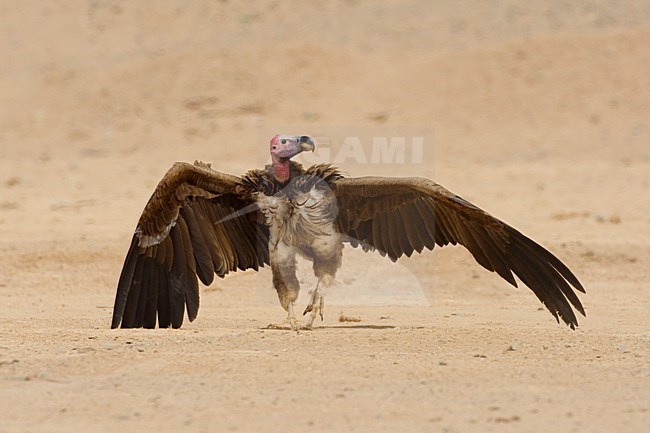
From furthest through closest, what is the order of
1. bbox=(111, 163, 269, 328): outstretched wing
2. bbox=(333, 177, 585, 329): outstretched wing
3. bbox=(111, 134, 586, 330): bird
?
bbox=(111, 163, 269, 328): outstretched wing
bbox=(111, 134, 586, 330): bird
bbox=(333, 177, 585, 329): outstretched wing

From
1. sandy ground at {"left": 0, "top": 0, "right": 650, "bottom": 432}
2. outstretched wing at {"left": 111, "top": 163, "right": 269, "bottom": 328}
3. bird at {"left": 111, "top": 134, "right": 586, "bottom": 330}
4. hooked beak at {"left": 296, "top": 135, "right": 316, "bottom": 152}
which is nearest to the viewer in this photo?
sandy ground at {"left": 0, "top": 0, "right": 650, "bottom": 432}

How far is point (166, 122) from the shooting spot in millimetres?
25344

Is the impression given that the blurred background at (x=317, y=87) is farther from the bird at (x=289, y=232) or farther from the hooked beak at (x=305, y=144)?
the hooked beak at (x=305, y=144)

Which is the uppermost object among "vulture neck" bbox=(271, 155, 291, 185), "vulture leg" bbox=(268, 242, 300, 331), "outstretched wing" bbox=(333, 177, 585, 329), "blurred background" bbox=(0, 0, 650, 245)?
"blurred background" bbox=(0, 0, 650, 245)

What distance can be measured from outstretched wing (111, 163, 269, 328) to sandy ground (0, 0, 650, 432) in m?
0.31

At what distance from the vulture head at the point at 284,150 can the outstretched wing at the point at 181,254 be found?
0.44 m

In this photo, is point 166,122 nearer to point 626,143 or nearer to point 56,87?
point 56,87

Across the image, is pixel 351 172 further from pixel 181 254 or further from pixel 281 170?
pixel 281 170

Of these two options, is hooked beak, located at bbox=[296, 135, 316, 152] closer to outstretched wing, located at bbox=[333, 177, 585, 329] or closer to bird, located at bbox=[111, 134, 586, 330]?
bird, located at bbox=[111, 134, 586, 330]

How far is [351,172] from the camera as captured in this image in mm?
20047

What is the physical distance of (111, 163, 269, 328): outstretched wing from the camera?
9375mm

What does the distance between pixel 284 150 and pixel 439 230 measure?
4.36 feet

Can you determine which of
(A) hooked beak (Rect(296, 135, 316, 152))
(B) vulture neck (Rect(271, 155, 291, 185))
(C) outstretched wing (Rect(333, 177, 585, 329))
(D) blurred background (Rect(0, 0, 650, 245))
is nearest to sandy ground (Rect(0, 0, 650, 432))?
(D) blurred background (Rect(0, 0, 650, 245))

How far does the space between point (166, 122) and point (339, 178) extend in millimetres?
16789
